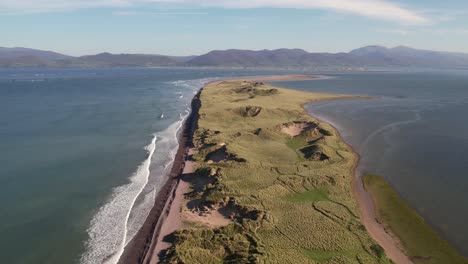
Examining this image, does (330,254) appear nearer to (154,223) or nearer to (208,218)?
(208,218)

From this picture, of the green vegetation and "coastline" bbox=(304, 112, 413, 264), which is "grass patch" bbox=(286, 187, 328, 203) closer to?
"coastline" bbox=(304, 112, 413, 264)

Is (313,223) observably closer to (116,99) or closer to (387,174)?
(387,174)

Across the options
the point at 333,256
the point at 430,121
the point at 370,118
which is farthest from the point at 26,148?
the point at 430,121

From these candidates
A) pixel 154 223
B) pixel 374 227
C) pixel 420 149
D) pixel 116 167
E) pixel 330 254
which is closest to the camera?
pixel 330 254

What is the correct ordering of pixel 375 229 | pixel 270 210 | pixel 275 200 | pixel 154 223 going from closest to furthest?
pixel 375 229, pixel 154 223, pixel 270 210, pixel 275 200

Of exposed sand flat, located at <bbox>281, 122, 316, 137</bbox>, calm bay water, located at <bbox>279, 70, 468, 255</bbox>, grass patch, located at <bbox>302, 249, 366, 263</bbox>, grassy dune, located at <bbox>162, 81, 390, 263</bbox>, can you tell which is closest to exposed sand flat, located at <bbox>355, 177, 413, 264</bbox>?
grassy dune, located at <bbox>162, 81, 390, 263</bbox>

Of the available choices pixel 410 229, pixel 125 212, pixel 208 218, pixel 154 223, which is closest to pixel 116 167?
pixel 125 212

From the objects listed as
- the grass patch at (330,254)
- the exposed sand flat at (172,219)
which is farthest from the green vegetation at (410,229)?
the exposed sand flat at (172,219)
